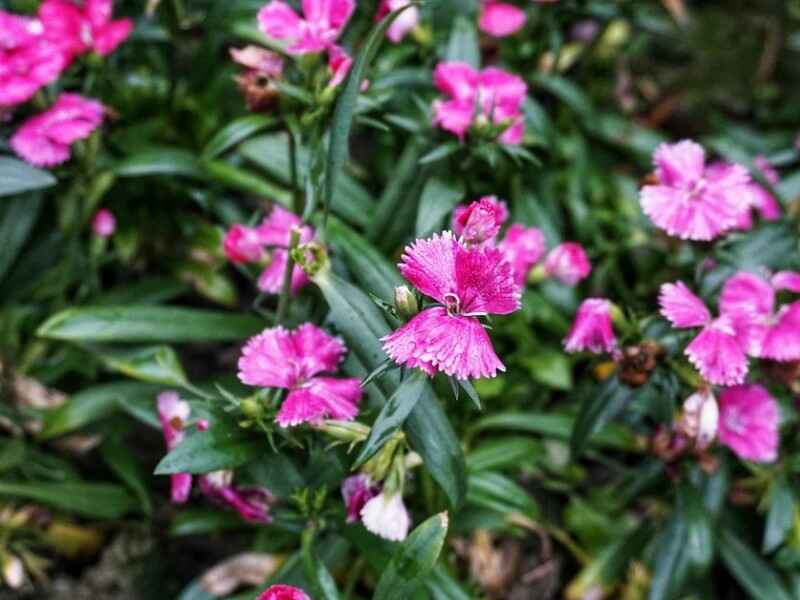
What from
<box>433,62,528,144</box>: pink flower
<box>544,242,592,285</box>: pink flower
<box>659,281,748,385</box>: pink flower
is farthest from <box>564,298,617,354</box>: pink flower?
<box>433,62,528,144</box>: pink flower

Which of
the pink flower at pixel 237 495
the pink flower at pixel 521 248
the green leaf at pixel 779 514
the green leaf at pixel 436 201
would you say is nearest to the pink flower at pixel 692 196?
the pink flower at pixel 521 248

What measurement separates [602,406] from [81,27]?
124cm

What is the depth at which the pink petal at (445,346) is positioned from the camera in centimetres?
116

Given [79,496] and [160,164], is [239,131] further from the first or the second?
[79,496]

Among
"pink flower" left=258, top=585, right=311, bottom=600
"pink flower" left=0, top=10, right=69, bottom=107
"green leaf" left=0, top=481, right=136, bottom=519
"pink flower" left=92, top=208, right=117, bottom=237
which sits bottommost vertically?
"green leaf" left=0, top=481, right=136, bottom=519

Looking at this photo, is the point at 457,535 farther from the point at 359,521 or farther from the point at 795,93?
the point at 795,93

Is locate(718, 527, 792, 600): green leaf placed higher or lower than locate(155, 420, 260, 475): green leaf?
lower

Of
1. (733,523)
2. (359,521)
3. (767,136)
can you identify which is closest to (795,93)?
(767,136)

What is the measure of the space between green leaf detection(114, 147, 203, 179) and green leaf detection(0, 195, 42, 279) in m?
0.20

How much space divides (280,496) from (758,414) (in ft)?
2.81

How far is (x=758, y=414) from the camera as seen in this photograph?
1.73 m

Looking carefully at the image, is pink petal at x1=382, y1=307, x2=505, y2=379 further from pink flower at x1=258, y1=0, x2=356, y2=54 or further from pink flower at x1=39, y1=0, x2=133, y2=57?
pink flower at x1=39, y1=0, x2=133, y2=57

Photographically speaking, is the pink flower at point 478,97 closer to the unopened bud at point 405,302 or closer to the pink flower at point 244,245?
the pink flower at point 244,245

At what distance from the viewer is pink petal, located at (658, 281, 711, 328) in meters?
1.49
